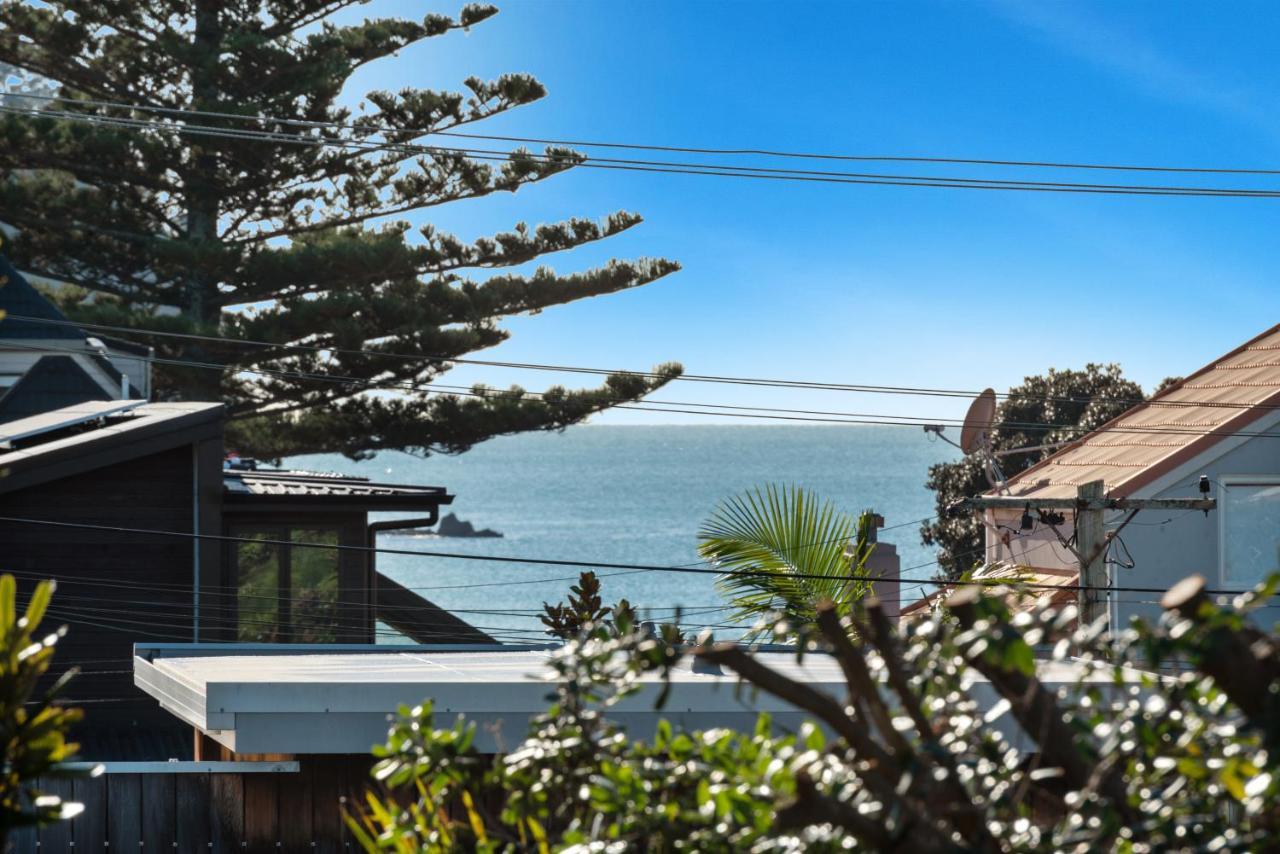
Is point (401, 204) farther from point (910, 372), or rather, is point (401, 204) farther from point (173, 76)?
point (910, 372)

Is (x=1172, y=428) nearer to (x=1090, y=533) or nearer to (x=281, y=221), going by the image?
(x=1090, y=533)

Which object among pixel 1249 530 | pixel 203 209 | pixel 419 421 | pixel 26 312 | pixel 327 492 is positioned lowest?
pixel 1249 530

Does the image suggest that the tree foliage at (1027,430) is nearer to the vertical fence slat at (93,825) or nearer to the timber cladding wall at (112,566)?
the timber cladding wall at (112,566)

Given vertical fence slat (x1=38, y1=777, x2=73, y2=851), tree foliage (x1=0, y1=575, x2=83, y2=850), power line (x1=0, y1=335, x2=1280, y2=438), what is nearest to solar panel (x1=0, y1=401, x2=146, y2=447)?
power line (x1=0, y1=335, x2=1280, y2=438)

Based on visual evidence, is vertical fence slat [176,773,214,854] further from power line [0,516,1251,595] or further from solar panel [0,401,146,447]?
solar panel [0,401,146,447]

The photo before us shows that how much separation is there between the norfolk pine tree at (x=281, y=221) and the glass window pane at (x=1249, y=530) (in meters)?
12.2

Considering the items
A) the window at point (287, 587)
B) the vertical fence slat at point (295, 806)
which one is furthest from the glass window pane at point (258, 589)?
the vertical fence slat at point (295, 806)

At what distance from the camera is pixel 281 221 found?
92.2 feet

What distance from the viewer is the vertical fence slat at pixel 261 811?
662 centimetres

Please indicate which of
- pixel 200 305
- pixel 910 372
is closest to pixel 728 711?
pixel 200 305

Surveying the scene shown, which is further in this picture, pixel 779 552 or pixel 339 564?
pixel 339 564

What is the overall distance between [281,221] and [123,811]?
74.3 ft

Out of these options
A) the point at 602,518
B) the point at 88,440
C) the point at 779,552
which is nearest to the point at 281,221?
the point at 88,440

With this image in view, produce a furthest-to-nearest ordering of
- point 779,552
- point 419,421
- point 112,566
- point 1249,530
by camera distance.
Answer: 1. point 419,421
2. point 1249,530
3. point 112,566
4. point 779,552
